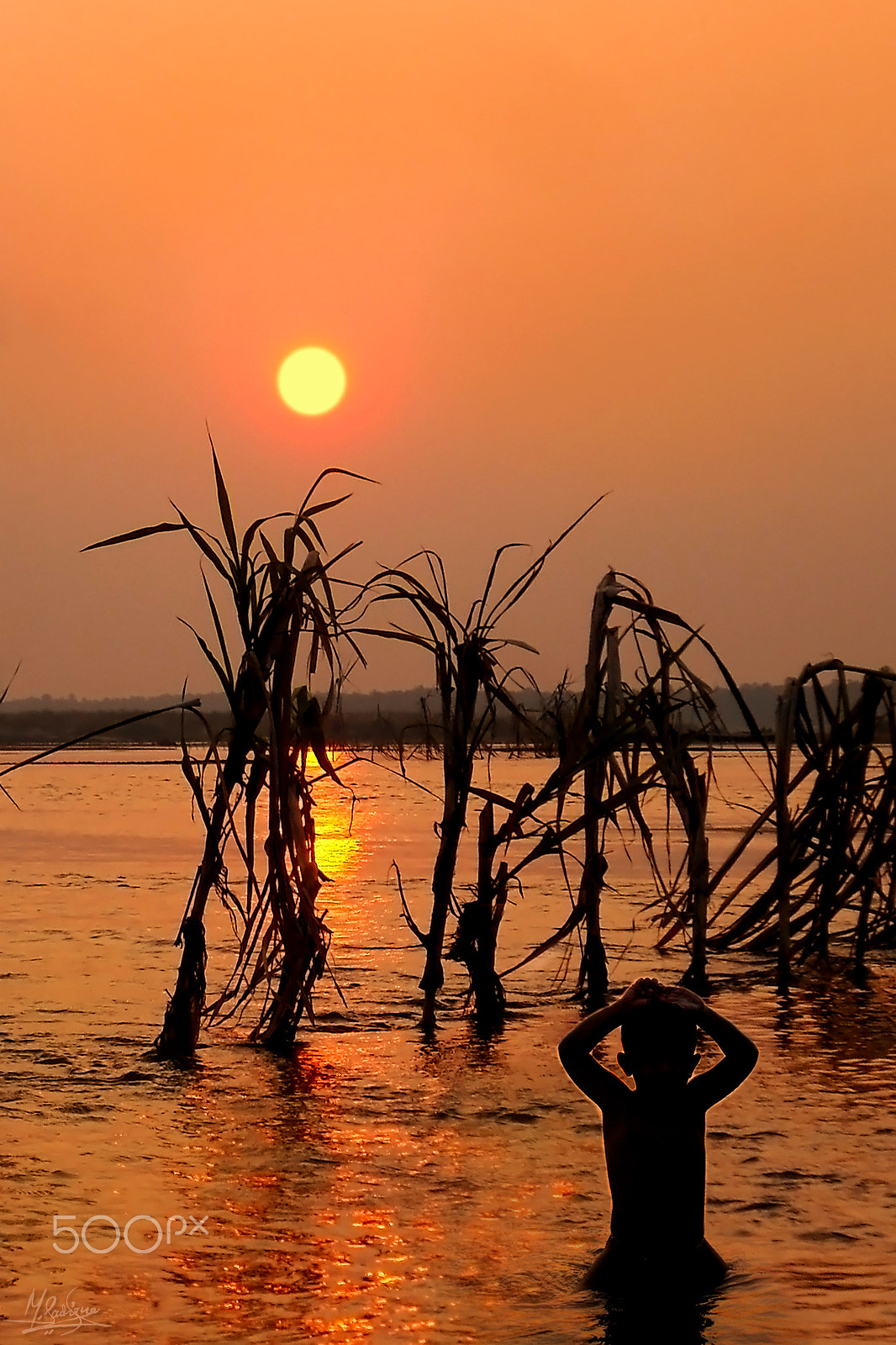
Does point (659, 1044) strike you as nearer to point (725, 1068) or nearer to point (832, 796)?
point (725, 1068)

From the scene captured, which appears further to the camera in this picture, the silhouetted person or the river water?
the river water

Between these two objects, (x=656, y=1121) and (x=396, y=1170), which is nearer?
(x=656, y=1121)

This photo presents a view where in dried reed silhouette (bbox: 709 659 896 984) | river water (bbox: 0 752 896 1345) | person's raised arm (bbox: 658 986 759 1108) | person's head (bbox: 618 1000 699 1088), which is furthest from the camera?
dried reed silhouette (bbox: 709 659 896 984)

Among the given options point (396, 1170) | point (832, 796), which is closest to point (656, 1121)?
point (396, 1170)

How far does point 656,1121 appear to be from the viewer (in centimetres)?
351

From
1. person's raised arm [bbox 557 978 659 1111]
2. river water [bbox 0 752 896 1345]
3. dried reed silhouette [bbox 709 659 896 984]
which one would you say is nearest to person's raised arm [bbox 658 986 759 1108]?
person's raised arm [bbox 557 978 659 1111]

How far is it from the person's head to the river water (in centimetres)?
61

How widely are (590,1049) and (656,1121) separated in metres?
0.24

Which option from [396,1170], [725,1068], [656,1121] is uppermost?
[725,1068]

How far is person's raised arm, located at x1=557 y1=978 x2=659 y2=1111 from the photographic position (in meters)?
3.38

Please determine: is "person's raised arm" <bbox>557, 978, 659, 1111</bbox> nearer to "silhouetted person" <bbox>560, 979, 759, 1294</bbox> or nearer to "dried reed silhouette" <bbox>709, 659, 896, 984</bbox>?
"silhouetted person" <bbox>560, 979, 759, 1294</bbox>

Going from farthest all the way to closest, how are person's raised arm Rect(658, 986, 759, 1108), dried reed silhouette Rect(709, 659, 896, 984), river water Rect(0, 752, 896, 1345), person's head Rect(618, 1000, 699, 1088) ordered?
dried reed silhouette Rect(709, 659, 896, 984)
river water Rect(0, 752, 896, 1345)
person's raised arm Rect(658, 986, 759, 1108)
person's head Rect(618, 1000, 699, 1088)

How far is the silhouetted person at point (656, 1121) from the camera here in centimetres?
335

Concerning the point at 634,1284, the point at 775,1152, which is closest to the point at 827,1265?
the point at 634,1284
